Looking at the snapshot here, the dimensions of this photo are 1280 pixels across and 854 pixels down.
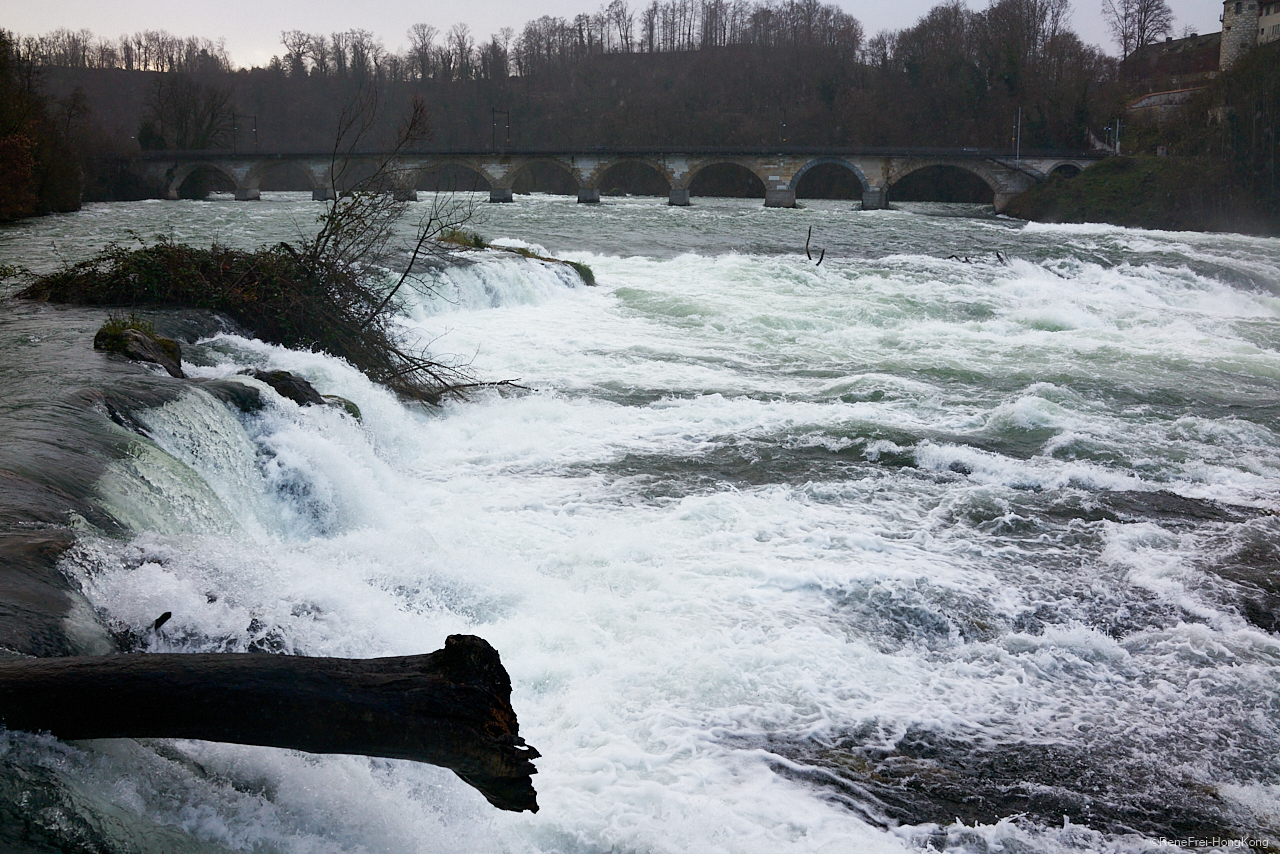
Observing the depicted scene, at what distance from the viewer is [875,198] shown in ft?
188

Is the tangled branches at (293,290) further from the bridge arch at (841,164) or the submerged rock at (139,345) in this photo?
the bridge arch at (841,164)

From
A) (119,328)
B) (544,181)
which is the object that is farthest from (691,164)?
(119,328)

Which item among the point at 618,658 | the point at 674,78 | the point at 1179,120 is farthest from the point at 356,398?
the point at 674,78

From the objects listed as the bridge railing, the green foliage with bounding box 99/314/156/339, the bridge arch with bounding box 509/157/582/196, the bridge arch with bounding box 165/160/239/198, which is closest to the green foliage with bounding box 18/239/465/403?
the green foliage with bounding box 99/314/156/339

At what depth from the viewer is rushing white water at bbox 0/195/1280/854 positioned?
4203mm

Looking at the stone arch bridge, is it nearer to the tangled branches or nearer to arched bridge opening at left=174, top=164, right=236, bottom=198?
arched bridge opening at left=174, top=164, right=236, bottom=198

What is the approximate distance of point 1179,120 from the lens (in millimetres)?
46500

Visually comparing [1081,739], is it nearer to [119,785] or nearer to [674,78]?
[119,785]

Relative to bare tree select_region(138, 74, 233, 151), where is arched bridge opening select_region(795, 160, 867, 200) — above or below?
below

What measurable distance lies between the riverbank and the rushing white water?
31.0 meters

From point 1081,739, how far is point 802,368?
9005mm

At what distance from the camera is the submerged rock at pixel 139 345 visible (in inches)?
320

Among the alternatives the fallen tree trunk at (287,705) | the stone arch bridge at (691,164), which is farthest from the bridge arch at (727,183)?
the fallen tree trunk at (287,705)

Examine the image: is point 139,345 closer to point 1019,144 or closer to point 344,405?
point 344,405
